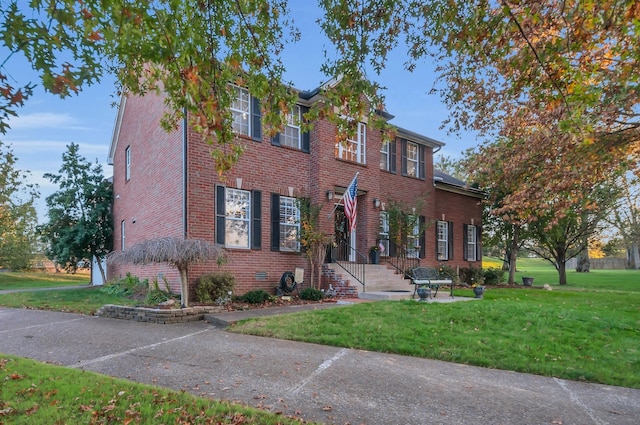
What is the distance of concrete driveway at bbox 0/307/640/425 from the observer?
13.1ft

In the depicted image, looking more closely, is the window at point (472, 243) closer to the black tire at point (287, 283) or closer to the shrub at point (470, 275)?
the shrub at point (470, 275)

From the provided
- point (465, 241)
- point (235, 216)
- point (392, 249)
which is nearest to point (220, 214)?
point (235, 216)

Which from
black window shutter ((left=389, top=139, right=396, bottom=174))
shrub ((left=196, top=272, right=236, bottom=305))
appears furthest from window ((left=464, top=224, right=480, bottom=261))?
shrub ((left=196, top=272, right=236, bottom=305))

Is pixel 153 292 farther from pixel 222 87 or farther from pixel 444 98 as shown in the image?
pixel 444 98

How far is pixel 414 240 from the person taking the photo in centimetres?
1748

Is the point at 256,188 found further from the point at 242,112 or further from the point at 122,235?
the point at 122,235

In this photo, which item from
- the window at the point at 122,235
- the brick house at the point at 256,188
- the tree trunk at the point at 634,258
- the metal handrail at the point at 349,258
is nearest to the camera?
the brick house at the point at 256,188

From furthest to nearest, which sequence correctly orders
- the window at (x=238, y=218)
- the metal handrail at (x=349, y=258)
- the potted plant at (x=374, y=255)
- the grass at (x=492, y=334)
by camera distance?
the potted plant at (x=374, y=255) < the metal handrail at (x=349, y=258) < the window at (x=238, y=218) < the grass at (x=492, y=334)

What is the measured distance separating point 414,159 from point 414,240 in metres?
3.66

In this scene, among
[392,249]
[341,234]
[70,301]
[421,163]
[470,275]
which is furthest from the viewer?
[470,275]

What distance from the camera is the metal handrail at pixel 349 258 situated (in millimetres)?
14133

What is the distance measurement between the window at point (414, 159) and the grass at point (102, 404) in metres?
15.3

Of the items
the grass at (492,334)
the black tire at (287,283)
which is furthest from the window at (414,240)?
the grass at (492,334)

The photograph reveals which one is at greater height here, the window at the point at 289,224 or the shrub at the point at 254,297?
the window at the point at 289,224
